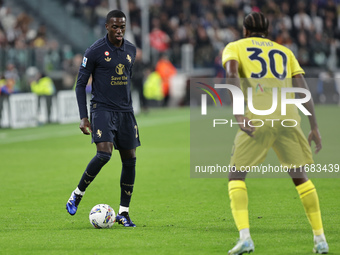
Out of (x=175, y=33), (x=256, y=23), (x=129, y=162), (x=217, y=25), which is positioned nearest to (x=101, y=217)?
(x=129, y=162)

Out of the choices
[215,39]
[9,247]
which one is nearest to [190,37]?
[215,39]

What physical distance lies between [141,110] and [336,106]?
9.22 m

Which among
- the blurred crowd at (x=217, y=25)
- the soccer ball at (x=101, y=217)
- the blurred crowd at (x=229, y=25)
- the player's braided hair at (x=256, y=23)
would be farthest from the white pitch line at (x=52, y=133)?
the player's braided hair at (x=256, y=23)

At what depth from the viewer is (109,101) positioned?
8016 millimetres

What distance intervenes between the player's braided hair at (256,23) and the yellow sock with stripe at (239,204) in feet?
4.56

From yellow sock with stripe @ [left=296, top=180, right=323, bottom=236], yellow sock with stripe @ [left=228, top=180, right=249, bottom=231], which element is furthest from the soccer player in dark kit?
yellow sock with stripe @ [left=296, top=180, right=323, bottom=236]

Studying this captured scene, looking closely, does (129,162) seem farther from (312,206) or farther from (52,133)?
(52,133)

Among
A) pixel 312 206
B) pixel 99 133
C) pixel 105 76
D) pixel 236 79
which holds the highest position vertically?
pixel 105 76

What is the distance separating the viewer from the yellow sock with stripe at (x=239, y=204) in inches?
247

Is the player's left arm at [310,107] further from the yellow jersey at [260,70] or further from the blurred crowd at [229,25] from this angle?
the blurred crowd at [229,25]

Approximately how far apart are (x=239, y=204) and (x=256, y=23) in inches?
64.6

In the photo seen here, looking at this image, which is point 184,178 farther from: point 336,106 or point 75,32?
point 75,32

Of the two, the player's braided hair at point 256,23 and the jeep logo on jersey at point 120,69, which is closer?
the player's braided hair at point 256,23

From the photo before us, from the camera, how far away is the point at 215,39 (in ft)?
121
